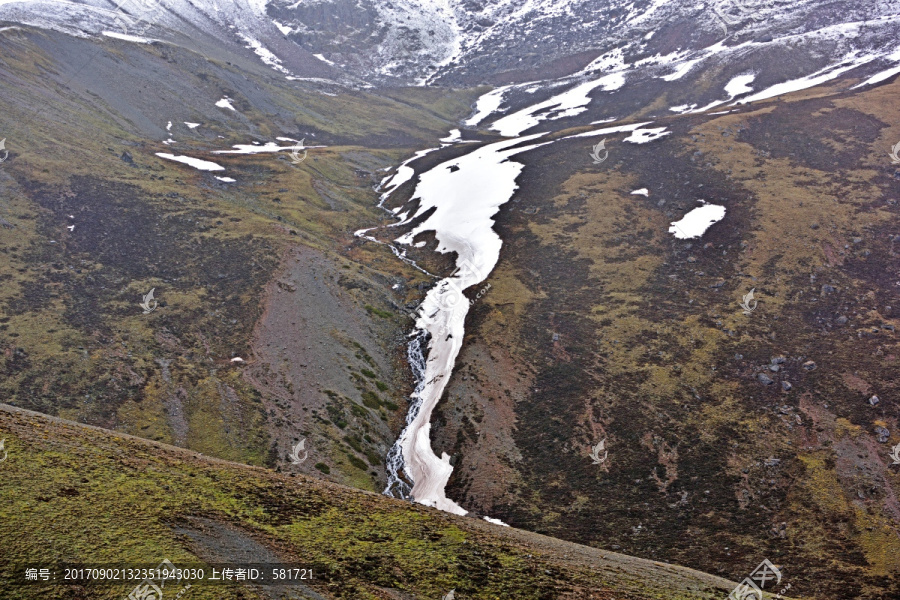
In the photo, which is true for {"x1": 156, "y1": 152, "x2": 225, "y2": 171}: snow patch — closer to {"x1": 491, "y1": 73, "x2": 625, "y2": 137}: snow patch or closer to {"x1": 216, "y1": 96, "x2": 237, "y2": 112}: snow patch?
{"x1": 216, "y1": 96, "x2": 237, "y2": 112}: snow patch

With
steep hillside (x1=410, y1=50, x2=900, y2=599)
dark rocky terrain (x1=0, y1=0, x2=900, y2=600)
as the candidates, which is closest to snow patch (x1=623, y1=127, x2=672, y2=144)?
dark rocky terrain (x1=0, y1=0, x2=900, y2=600)

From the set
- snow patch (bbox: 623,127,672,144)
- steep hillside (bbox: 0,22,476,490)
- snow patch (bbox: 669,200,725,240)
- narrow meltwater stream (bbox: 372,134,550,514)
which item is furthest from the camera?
snow patch (bbox: 623,127,672,144)

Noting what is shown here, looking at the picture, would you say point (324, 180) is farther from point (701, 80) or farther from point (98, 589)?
point (701, 80)

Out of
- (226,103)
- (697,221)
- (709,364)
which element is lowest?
(709,364)

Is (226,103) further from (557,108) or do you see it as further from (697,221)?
(697,221)

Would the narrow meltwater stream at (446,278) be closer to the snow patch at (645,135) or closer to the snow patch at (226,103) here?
the snow patch at (645,135)

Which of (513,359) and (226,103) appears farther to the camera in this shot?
(226,103)

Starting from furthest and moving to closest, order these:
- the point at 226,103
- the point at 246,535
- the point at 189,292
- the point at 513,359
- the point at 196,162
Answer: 1. the point at 226,103
2. the point at 196,162
3. the point at 189,292
4. the point at 513,359
5. the point at 246,535

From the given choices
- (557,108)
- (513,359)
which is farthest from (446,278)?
(557,108)
